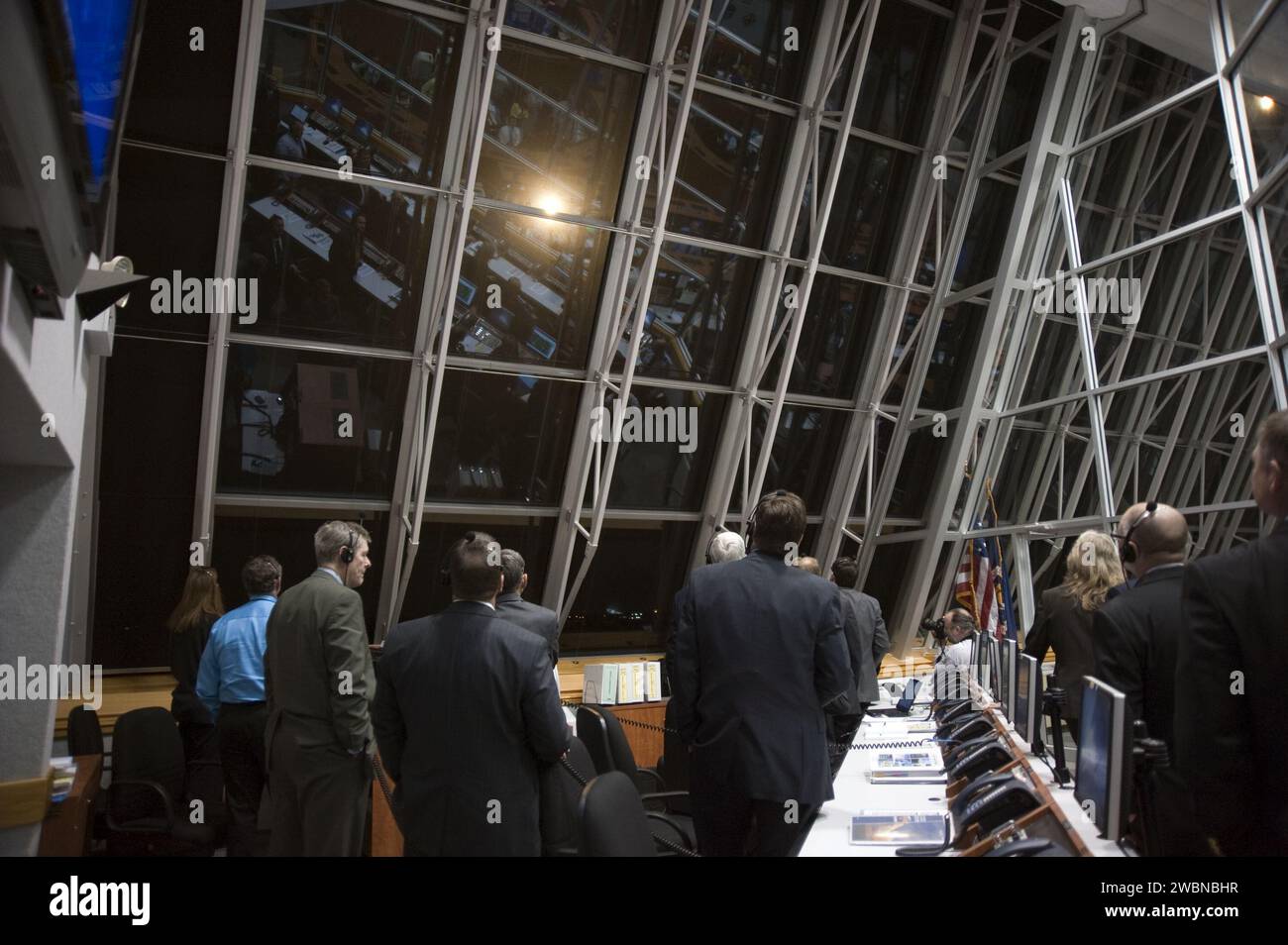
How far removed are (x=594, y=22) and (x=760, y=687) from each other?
638 cm

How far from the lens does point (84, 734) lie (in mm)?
5590

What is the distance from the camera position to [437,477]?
8398 millimetres

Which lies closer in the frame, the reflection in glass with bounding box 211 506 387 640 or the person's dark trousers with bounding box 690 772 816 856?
the person's dark trousers with bounding box 690 772 816 856

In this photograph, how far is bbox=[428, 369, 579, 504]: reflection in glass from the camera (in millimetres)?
8336

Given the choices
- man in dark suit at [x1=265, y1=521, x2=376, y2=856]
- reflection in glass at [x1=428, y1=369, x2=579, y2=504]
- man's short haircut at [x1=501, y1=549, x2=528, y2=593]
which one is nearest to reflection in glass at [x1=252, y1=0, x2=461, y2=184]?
reflection in glass at [x1=428, y1=369, x2=579, y2=504]

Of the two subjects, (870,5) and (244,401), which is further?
(870,5)

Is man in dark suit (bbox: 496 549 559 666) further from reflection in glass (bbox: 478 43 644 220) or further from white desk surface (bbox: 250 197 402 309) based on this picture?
reflection in glass (bbox: 478 43 644 220)

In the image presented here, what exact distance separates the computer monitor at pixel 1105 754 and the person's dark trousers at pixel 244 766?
3406 millimetres

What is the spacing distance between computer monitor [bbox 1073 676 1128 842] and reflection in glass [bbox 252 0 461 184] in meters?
6.44

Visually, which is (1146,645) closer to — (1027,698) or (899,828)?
(899,828)
